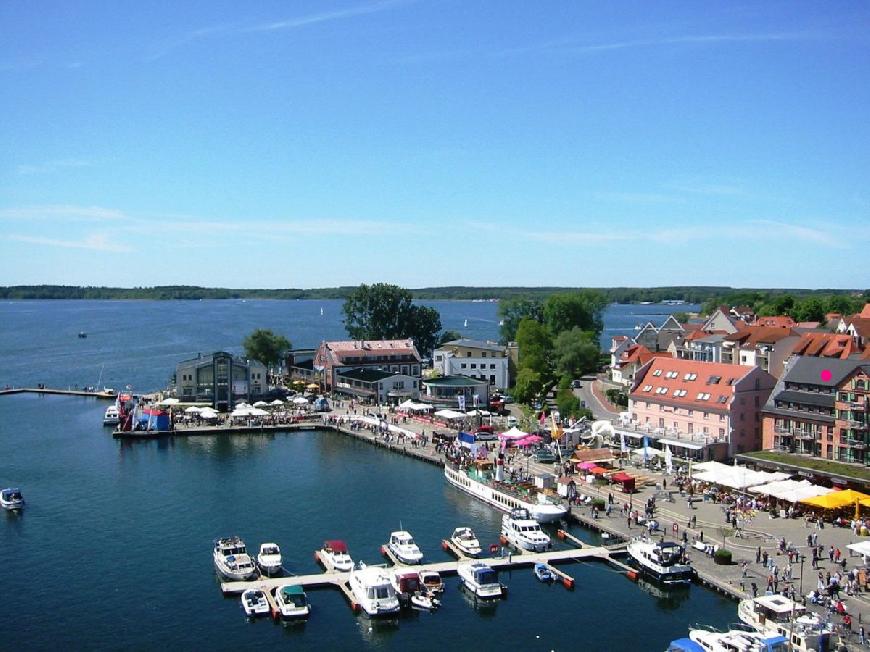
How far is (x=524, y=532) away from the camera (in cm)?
4069

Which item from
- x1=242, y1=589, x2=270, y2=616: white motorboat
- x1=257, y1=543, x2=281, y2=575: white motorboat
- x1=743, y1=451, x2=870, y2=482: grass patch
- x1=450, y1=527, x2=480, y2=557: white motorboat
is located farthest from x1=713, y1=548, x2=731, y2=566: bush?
x1=242, y1=589, x2=270, y2=616: white motorboat

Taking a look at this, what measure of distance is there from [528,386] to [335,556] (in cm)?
4229

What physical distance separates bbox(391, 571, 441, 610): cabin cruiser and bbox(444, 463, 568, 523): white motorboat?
35.4 ft

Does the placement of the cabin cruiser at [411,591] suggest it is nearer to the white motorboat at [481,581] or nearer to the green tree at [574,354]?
the white motorboat at [481,581]

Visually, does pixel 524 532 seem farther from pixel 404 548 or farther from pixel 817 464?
pixel 817 464

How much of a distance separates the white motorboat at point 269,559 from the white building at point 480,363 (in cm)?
5063

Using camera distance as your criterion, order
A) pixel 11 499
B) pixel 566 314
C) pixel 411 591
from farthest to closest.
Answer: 1. pixel 566 314
2. pixel 11 499
3. pixel 411 591

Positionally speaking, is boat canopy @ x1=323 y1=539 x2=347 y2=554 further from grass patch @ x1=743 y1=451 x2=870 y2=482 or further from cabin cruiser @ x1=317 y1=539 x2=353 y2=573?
grass patch @ x1=743 y1=451 x2=870 y2=482

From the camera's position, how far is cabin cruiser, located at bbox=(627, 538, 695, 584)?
35469mm

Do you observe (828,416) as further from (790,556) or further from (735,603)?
(735,603)

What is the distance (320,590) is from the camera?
35.5 m

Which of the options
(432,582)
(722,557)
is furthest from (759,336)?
(432,582)

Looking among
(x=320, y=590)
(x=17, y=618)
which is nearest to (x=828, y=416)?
(x=320, y=590)

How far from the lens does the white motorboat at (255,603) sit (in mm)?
32781
